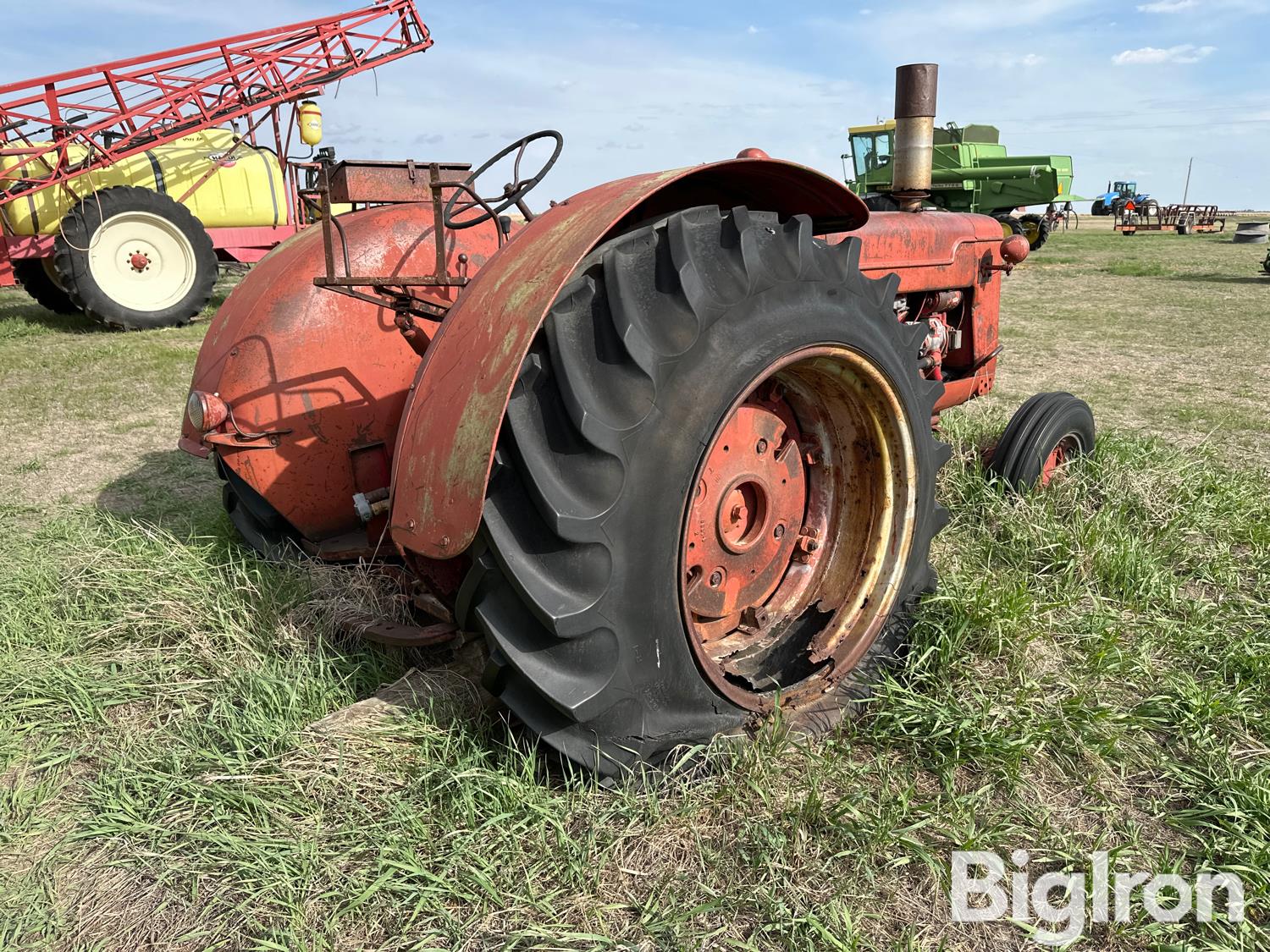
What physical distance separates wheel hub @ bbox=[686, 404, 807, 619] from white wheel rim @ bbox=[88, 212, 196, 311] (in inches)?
367

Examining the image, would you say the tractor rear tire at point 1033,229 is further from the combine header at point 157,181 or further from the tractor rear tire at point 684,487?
the tractor rear tire at point 684,487

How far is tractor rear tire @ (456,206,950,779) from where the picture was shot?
1585 mm

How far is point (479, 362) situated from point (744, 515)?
865 mm

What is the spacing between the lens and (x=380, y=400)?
2.55 metres

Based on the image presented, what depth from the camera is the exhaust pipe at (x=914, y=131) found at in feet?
11.6

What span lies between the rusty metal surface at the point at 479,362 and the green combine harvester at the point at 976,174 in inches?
735

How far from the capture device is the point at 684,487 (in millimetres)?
1688

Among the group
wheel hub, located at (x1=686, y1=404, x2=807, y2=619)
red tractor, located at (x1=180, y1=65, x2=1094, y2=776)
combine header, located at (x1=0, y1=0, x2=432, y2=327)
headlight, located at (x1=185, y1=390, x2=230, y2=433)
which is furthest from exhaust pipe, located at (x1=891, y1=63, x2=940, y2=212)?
combine header, located at (x1=0, y1=0, x2=432, y2=327)

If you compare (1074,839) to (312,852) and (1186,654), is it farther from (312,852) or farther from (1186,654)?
(312,852)

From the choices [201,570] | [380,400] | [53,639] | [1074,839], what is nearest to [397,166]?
[380,400]

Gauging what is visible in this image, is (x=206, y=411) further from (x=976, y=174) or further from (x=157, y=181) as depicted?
(x=976, y=174)

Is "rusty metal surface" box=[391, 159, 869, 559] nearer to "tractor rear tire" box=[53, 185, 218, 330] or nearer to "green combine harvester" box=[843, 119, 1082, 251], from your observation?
"tractor rear tire" box=[53, 185, 218, 330]

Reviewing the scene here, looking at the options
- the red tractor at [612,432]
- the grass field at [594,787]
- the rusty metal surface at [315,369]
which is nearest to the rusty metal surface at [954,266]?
the red tractor at [612,432]

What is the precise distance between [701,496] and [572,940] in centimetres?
97
